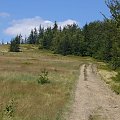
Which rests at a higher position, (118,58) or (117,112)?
(118,58)

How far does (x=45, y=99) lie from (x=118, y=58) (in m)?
8.24

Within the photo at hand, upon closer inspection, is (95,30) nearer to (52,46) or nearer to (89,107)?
(52,46)

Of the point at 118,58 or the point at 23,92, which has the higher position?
the point at 118,58

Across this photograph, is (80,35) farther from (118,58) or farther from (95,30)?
(118,58)

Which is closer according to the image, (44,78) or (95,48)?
(44,78)

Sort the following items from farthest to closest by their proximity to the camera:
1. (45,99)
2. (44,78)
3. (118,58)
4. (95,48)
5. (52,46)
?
(52,46) → (95,48) → (44,78) → (118,58) → (45,99)

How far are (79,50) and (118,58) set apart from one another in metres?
123

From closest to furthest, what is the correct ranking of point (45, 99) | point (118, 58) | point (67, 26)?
point (45, 99)
point (118, 58)
point (67, 26)

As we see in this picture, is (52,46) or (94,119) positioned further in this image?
(52,46)

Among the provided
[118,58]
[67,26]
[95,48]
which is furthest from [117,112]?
[67,26]

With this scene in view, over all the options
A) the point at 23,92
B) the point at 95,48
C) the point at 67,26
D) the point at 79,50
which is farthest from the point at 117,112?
the point at 67,26

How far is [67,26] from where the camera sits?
200 meters

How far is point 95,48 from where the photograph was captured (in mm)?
134875

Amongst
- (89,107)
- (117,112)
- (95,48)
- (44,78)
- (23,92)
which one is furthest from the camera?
(95,48)
